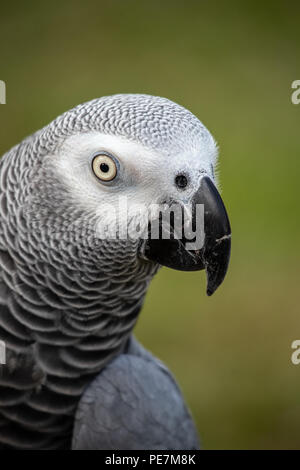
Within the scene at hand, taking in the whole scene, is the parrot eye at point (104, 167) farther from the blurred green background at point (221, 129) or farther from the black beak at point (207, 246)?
the blurred green background at point (221, 129)

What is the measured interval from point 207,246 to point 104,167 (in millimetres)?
256

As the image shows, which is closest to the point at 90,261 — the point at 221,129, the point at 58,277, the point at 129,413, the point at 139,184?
the point at 58,277

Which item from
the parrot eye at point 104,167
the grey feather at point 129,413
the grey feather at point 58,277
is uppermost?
the parrot eye at point 104,167

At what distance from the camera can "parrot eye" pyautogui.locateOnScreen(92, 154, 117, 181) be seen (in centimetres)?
103

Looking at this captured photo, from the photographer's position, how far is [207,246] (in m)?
1.05

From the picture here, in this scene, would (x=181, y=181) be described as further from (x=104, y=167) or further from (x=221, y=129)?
(x=221, y=129)

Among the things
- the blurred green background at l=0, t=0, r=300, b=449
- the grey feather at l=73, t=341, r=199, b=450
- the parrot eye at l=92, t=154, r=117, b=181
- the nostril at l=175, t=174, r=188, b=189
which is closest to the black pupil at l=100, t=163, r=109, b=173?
the parrot eye at l=92, t=154, r=117, b=181

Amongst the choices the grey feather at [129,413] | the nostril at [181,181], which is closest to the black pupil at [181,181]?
the nostril at [181,181]

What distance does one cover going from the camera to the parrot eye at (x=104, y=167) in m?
1.03

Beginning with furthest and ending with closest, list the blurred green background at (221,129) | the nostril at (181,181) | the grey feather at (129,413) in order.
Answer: the blurred green background at (221,129), the grey feather at (129,413), the nostril at (181,181)

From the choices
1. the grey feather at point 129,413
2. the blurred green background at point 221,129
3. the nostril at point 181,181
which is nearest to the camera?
the nostril at point 181,181

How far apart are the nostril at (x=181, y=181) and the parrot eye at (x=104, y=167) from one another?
122 mm

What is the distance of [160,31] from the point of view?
154 inches

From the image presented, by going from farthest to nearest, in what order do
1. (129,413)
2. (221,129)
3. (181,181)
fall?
(221,129) < (129,413) < (181,181)
